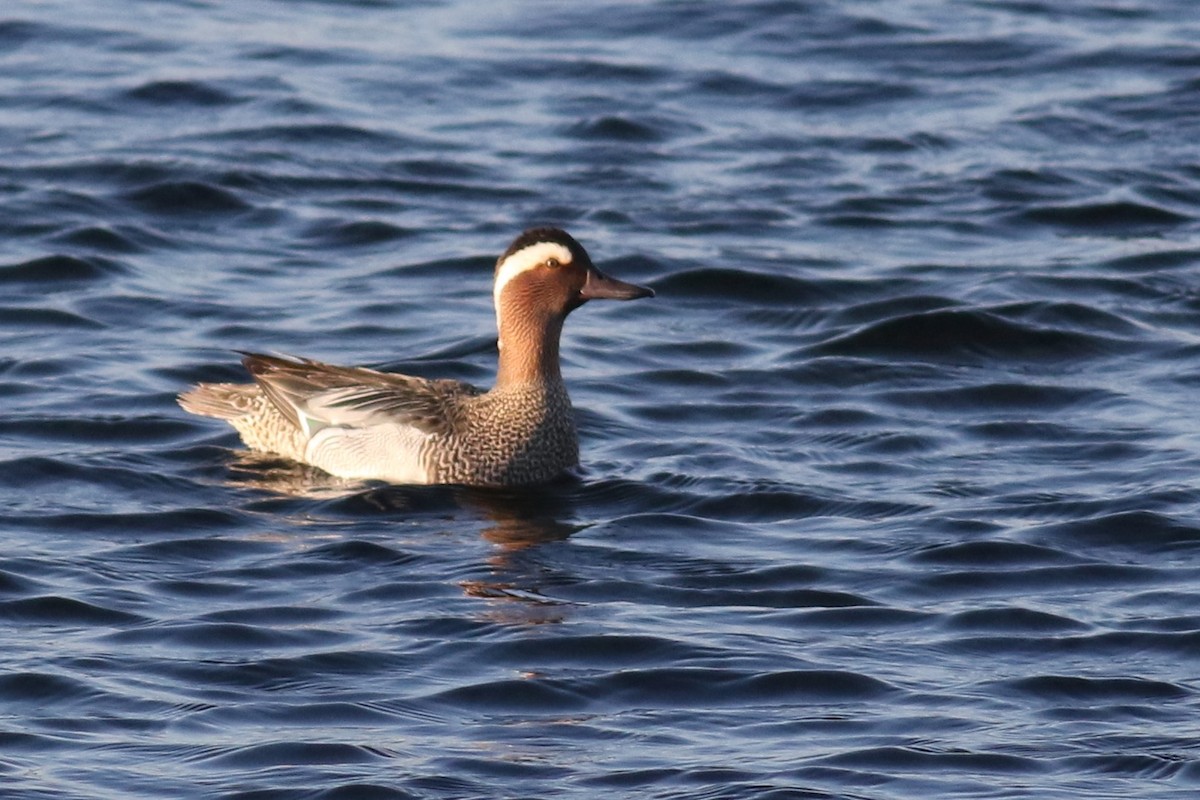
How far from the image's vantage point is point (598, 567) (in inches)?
427

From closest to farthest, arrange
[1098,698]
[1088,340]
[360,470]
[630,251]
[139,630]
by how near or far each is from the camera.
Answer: [1098,698] → [139,630] → [360,470] → [1088,340] → [630,251]

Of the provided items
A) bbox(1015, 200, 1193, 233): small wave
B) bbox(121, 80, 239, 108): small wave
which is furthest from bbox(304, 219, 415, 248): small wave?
bbox(1015, 200, 1193, 233): small wave

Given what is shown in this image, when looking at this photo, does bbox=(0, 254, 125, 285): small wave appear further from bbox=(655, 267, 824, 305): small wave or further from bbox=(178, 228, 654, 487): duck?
bbox=(178, 228, 654, 487): duck

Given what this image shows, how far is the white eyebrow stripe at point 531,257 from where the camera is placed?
484 inches

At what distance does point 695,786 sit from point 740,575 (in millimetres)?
2623

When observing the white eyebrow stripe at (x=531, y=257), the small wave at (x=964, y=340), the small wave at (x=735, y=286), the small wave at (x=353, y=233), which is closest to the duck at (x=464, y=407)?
the white eyebrow stripe at (x=531, y=257)

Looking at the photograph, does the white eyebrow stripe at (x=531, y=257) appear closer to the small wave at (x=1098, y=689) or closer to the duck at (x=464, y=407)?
the duck at (x=464, y=407)

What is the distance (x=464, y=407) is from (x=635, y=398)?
1.92 metres

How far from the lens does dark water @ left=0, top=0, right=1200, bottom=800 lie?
8.78 metres

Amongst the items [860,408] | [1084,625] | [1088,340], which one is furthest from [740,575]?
[1088,340]

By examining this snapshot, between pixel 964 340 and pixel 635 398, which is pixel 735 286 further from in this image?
pixel 635 398

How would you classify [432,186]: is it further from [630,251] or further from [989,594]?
[989,594]

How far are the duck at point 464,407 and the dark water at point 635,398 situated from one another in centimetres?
19

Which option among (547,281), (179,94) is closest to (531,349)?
(547,281)
